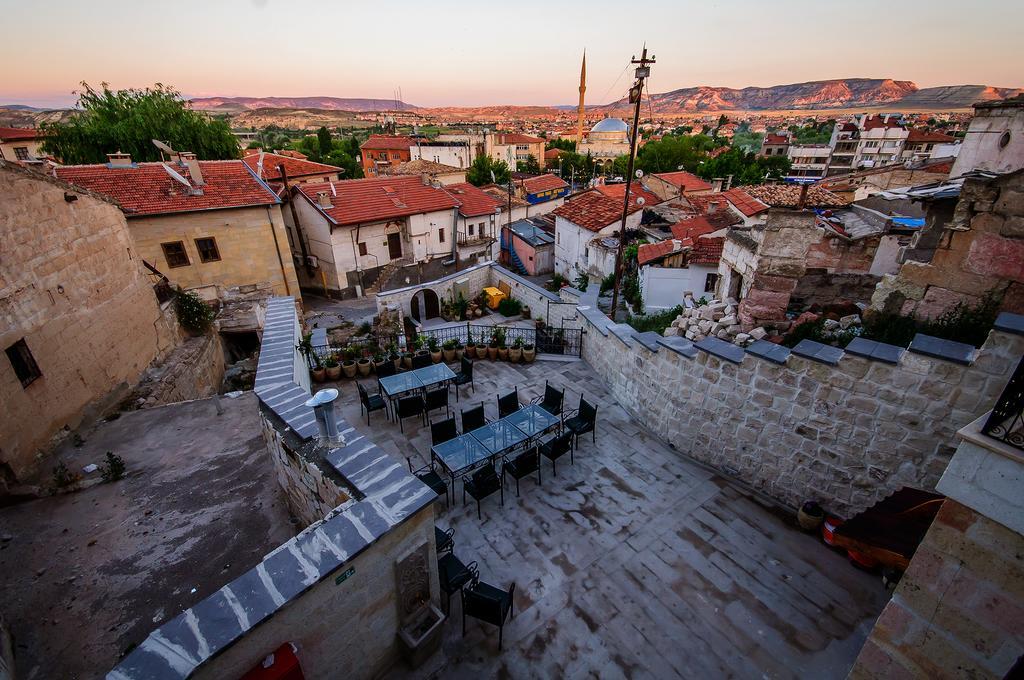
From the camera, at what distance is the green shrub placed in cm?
1315

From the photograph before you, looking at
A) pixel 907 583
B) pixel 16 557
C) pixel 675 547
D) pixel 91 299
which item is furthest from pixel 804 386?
pixel 91 299

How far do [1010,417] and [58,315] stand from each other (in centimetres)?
1301

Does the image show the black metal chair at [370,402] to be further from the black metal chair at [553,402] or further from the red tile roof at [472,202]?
the red tile roof at [472,202]

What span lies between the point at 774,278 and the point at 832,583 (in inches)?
222

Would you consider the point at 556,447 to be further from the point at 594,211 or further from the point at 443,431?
the point at 594,211

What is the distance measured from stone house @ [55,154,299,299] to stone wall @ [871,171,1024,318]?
19.7 m

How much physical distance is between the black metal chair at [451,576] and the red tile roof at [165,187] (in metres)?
16.7

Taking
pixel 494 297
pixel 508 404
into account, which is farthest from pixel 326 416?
pixel 494 297

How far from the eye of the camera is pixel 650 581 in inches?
222

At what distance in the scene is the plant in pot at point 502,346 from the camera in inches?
441

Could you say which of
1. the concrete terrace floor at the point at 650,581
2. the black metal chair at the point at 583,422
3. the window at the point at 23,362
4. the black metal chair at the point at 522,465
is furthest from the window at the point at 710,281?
the window at the point at 23,362

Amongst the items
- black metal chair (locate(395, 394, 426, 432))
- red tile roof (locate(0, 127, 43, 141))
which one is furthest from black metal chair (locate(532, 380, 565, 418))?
red tile roof (locate(0, 127, 43, 141))

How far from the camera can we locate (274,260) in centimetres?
1747

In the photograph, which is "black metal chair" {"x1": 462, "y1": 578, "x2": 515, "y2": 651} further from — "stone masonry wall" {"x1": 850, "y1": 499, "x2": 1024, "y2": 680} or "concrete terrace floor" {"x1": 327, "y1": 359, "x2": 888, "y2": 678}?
"stone masonry wall" {"x1": 850, "y1": 499, "x2": 1024, "y2": 680}
